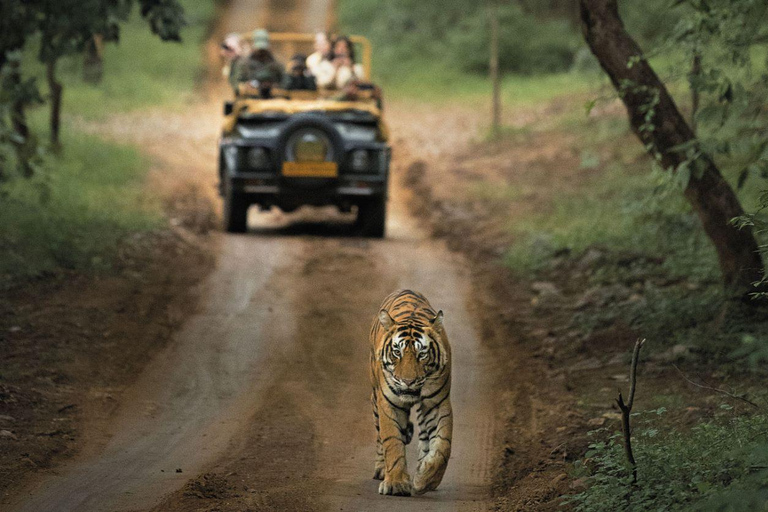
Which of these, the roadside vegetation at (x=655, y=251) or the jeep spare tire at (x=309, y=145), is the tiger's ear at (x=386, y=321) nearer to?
the roadside vegetation at (x=655, y=251)

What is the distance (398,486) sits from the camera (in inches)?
260

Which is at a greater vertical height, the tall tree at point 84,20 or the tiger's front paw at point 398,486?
the tall tree at point 84,20

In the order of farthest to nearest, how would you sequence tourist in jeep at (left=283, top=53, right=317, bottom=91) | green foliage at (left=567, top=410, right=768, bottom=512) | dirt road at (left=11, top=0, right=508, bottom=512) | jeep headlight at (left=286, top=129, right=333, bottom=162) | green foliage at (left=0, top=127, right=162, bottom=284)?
1. tourist in jeep at (left=283, top=53, right=317, bottom=91)
2. jeep headlight at (left=286, top=129, right=333, bottom=162)
3. green foliage at (left=0, top=127, right=162, bottom=284)
4. dirt road at (left=11, top=0, right=508, bottom=512)
5. green foliage at (left=567, top=410, right=768, bottom=512)

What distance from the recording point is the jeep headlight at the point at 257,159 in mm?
15047

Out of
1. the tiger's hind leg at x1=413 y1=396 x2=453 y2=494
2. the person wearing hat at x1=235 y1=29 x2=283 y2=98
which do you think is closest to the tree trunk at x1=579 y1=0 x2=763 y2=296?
the tiger's hind leg at x1=413 y1=396 x2=453 y2=494

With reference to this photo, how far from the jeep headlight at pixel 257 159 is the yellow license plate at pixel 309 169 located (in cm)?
31

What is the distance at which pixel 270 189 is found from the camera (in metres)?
15.1

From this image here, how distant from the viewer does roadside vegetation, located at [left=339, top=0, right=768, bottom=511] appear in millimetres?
6262

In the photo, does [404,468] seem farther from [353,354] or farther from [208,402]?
[353,354]

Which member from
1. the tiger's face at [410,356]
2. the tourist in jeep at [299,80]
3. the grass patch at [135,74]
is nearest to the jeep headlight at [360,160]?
the tourist in jeep at [299,80]

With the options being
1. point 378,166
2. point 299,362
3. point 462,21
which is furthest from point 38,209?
point 462,21

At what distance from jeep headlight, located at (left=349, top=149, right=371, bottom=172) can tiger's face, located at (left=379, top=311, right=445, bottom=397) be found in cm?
875

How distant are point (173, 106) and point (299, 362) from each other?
17980 mm

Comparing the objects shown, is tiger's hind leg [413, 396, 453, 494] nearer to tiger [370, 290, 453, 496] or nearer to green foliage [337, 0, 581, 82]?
tiger [370, 290, 453, 496]
